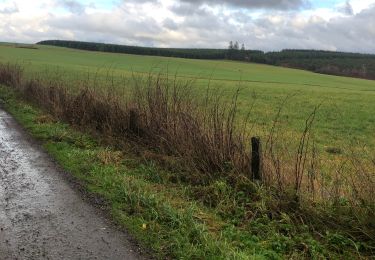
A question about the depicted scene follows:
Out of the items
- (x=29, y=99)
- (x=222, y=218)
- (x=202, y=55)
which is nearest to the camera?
(x=222, y=218)

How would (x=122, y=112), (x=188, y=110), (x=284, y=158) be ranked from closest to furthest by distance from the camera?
1. (x=284, y=158)
2. (x=188, y=110)
3. (x=122, y=112)

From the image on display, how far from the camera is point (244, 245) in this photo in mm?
6133

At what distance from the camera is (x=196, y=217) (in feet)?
22.9

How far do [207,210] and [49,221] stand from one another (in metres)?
2.44

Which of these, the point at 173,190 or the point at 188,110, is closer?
the point at 173,190

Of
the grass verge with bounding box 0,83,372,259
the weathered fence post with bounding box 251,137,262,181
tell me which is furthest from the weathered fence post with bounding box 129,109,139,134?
the weathered fence post with bounding box 251,137,262,181

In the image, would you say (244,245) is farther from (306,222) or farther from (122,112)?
(122,112)

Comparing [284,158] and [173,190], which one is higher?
[284,158]

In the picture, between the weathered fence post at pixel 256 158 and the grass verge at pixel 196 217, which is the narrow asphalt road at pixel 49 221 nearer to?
the grass verge at pixel 196 217

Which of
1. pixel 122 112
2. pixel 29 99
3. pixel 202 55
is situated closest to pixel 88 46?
pixel 202 55

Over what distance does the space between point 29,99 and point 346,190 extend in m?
17.4

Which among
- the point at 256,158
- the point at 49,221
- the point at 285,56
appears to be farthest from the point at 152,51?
the point at 49,221

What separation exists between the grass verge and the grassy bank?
0.04 feet

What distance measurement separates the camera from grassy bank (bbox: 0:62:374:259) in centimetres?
604
